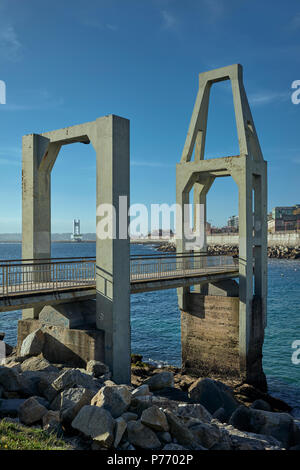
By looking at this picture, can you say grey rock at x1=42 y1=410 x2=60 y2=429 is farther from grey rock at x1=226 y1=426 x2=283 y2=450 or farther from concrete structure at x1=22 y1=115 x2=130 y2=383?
concrete structure at x1=22 y1=115 x2=130 y2=383

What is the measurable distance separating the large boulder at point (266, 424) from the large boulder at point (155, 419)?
4669 mm

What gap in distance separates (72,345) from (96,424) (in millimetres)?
6771

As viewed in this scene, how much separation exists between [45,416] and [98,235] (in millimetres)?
6968

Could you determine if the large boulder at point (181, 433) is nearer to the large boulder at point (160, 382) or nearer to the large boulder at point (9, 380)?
the large boulder at point (9, 380)

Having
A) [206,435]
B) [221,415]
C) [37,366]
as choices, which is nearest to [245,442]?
[206,435]

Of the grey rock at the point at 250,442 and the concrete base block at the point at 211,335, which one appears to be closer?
the grey rock at the point at 250,442

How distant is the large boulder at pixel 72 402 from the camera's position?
8016 mm

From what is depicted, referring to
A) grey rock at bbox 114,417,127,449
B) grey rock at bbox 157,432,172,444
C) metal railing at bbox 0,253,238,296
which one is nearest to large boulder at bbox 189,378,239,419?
metal railing at bbox 0,253,238,296

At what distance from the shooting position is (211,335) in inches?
849

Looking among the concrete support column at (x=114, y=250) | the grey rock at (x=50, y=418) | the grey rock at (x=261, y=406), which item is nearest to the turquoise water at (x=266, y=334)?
the grey rock at (x=261, y=406)

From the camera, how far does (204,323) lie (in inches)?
861

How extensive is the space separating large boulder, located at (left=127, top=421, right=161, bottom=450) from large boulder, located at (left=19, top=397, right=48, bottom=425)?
194cm
